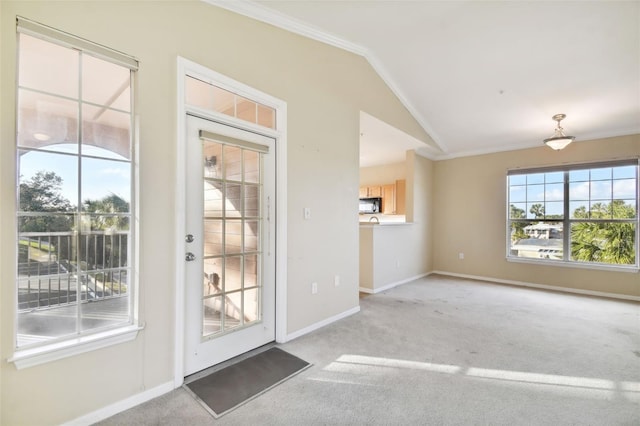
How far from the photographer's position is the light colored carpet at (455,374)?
5.81 ft

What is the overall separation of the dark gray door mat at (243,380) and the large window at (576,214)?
4.95 m

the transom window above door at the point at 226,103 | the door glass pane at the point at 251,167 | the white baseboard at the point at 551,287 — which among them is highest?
the transom window above door at the point at 226,103

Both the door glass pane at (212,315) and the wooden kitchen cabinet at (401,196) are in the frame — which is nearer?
the door glass pane at (212,315)

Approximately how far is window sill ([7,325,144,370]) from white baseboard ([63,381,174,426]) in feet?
1.24

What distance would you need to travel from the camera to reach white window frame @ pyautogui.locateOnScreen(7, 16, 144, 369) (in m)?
1.48

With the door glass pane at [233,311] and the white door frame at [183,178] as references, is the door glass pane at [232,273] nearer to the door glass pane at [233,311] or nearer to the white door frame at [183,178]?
the door glass pane at [233,311]

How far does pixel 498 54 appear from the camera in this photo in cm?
333

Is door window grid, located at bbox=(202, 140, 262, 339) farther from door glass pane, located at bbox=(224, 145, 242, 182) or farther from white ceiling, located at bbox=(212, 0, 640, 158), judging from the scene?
white ceiling, located at bbox=(212, 0, 640, 158)

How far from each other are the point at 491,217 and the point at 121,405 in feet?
20.0

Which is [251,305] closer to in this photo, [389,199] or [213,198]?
[213,198]

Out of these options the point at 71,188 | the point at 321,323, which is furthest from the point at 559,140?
the point at 71,188

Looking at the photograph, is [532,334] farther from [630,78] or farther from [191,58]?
[191,58]

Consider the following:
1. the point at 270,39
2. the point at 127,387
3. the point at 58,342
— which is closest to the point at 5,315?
the point at 58,342

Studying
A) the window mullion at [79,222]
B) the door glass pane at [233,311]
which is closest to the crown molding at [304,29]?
the window mullion at [79,222]
